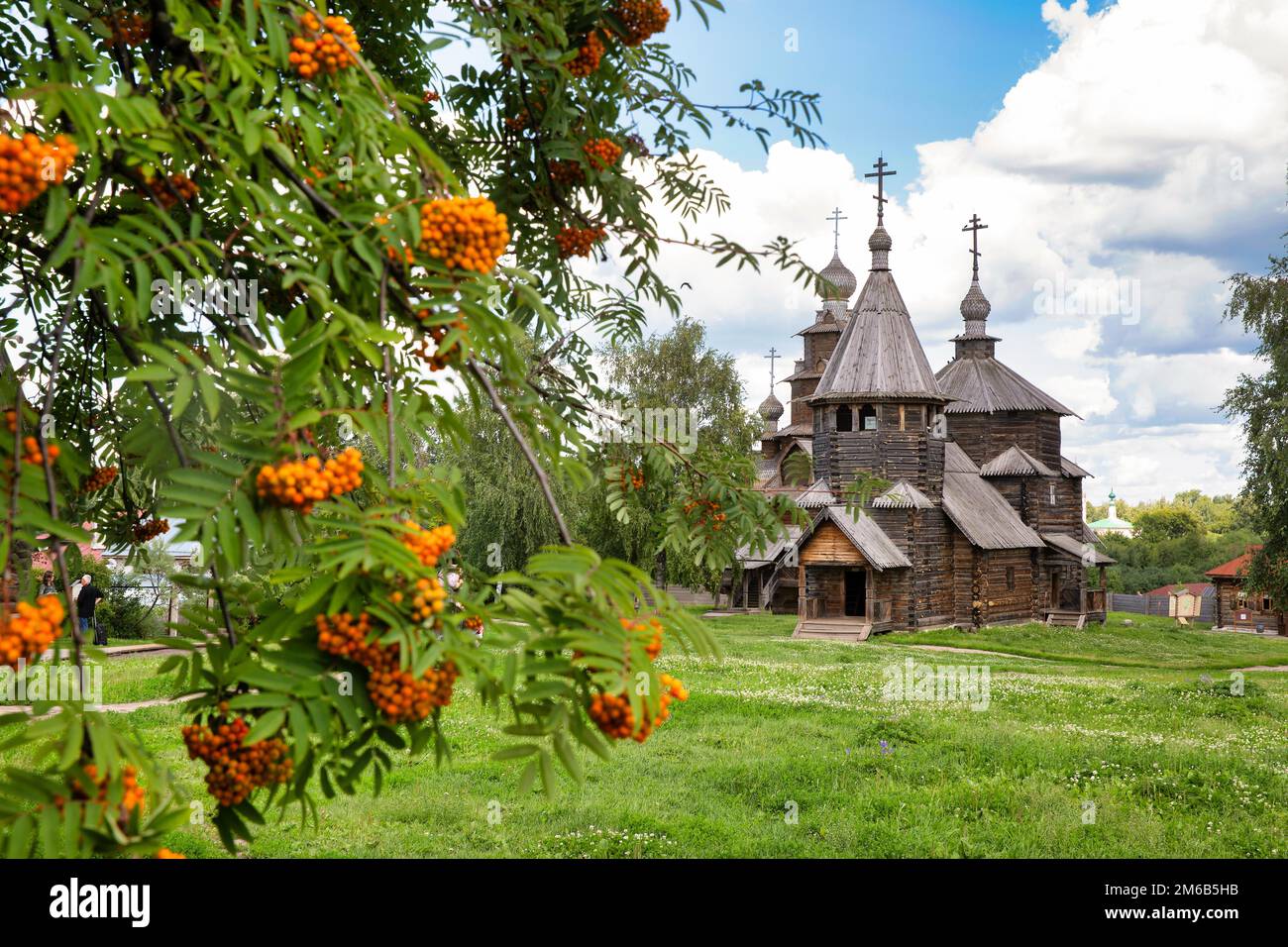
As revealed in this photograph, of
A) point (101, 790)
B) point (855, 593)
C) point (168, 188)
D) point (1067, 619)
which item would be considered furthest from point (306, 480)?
point (1067, 619)

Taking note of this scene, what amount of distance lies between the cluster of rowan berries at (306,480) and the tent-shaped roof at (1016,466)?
1529 inches

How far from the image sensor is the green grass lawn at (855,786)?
737cm

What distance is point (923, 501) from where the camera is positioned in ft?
100

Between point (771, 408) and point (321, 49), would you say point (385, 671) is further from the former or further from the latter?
point (771, 408)

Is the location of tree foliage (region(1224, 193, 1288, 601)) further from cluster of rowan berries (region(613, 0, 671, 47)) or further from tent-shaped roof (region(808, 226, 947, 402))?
cluster of rowan berries (region(613, 0, 671, 47))

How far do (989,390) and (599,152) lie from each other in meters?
38.1

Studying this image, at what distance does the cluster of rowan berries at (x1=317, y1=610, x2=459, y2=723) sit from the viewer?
6.47 ft

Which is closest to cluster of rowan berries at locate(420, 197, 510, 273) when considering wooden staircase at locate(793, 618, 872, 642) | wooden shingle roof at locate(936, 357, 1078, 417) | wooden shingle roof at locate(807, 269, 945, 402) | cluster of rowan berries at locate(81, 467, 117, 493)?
cluster of rowan berries at locate(81, 467, 117, 493)

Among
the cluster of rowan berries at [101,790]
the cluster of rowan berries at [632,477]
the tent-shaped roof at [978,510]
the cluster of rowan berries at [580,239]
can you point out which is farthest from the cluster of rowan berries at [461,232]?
the tent-shaped roof at [978,510]

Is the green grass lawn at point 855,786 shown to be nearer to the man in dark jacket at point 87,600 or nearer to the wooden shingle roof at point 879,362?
the man in dark jacket at point 87,600

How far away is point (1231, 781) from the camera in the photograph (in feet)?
29.8
